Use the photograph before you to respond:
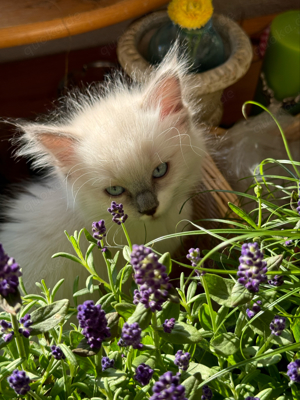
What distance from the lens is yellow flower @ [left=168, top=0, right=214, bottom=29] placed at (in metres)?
1.22

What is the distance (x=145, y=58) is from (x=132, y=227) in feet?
2.28

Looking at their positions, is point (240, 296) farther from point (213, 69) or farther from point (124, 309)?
point (213, 69)

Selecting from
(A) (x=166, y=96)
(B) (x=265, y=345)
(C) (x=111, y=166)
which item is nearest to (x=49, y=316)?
(B) (x=265, y=345)

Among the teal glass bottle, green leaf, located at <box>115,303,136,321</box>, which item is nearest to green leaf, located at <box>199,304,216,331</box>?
green leaf, located at <box>115,303,136,321</box>

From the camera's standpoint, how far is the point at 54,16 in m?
1.20

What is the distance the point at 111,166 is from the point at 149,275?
0.50 metres

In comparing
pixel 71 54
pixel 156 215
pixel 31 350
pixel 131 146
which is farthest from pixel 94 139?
pixel 71 54

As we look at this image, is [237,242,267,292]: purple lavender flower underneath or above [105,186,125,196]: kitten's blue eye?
above

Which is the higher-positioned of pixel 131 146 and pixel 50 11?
pixel 50 11

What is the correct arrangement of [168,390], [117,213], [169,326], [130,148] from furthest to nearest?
[130,148]
[117,213]
[169,326]
[168,390]

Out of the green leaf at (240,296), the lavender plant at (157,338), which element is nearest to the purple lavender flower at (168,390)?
the lavender plant at (157,338)

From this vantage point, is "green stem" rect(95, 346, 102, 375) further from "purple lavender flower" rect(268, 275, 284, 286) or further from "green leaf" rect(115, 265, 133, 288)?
"purple lavender flower" rect(268, 275, 284, 286)

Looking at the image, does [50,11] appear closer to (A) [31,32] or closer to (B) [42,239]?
(A) [31,32]

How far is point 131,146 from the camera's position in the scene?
0.82 metres
